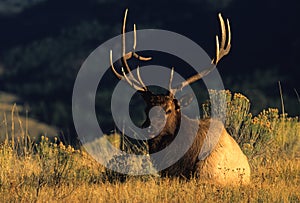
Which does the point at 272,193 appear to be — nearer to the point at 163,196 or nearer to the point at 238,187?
the point at 238,187

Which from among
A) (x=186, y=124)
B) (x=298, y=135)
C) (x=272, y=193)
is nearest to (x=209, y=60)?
(x=186, y=124)

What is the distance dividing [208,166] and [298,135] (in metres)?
5.01

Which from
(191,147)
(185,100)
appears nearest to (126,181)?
(191,147)

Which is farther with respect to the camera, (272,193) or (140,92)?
(140,92)

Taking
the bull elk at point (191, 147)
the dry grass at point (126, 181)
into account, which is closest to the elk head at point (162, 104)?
the bull elk at point (191, 147)

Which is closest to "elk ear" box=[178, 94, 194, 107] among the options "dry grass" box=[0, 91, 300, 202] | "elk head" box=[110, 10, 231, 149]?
"elk head" box=[110, 10, 231, 149]

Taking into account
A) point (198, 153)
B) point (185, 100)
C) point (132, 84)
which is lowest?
point (198, 153)

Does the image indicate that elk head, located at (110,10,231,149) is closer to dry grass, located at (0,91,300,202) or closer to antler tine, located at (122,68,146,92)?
antler tine, located at (122,68,146,92)

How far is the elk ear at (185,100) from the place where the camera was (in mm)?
8188

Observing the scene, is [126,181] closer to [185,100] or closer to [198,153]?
[198,153]

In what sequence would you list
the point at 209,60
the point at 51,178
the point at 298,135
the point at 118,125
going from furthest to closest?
the point at 298,135 < the point at 118,125 < the point at 209,60 < the point at 51,178

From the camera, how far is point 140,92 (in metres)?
8.12

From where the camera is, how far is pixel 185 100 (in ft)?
27.0

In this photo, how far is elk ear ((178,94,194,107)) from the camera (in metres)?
8.19
